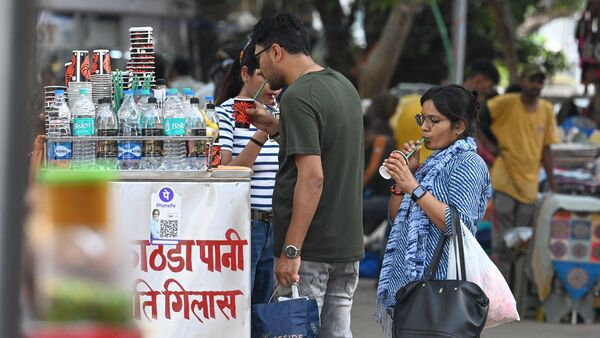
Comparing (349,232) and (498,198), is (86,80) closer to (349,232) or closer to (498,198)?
(349,232)

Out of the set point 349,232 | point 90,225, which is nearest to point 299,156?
point 349,232

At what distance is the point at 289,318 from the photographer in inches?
176

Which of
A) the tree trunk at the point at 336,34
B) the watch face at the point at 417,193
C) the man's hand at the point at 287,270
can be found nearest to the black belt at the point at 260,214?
the man's hand at the point at 287,270

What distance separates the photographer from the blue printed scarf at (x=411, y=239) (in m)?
4.59

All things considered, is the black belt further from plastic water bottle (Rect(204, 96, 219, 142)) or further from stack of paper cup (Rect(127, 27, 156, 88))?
stack of paper cup (Rect(127, 27, 156, 88))

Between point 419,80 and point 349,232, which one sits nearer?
point 349,232

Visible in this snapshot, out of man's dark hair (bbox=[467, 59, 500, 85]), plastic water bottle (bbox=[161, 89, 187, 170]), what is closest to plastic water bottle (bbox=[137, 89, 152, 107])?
plastic water bottle (bbox=[161, 89, 187, 170])

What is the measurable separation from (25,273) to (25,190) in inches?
4.8

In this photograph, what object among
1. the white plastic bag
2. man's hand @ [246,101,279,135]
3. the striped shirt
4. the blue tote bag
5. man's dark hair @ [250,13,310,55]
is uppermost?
man's dark hair @ [250,13,310,55]

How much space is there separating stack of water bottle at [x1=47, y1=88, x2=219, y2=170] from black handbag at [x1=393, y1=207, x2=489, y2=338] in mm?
974

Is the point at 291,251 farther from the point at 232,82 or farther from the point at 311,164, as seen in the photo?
the point at 232,82

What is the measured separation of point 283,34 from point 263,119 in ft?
1.20

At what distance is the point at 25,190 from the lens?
1660mm

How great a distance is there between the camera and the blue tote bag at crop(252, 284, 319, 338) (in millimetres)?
4473
